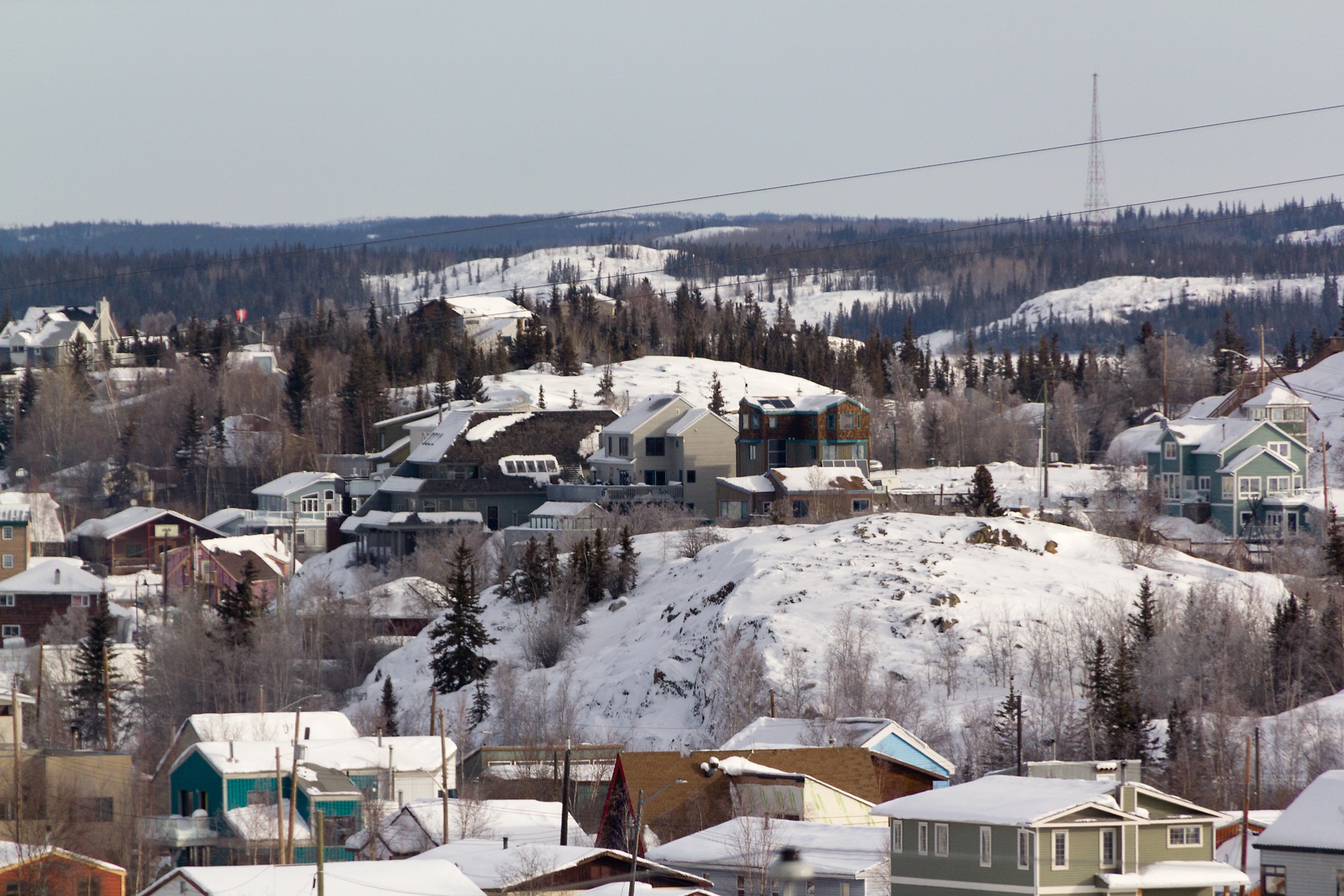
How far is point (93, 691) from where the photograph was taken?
52312 mm

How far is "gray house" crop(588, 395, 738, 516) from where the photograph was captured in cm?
7456

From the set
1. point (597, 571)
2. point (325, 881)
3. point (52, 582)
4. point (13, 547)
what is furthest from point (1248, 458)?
point (13, 547)

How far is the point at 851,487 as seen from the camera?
67.4 meters

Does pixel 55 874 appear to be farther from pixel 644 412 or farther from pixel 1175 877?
pixel 644 412

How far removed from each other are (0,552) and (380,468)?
57.5 feet

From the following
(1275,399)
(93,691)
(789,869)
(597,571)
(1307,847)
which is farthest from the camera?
(1275,399)

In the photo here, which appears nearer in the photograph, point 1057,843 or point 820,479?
point 1057,843

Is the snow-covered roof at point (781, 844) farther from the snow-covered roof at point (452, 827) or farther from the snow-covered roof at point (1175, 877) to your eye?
the snow-covered roof at point (1175, 877)

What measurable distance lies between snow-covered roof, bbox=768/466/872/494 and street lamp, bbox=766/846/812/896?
125 feet

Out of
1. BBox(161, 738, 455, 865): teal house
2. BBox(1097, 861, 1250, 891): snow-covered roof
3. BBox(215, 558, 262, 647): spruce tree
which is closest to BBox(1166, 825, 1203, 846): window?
BBox(1097, 861, 1250, 891): snow-covered roof

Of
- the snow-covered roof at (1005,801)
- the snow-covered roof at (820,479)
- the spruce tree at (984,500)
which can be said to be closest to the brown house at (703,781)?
the snow-covered roof at (1005,801)

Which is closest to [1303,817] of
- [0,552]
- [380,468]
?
[380,468]

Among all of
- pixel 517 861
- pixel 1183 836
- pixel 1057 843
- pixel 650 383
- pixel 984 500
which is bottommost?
pixel 517 861

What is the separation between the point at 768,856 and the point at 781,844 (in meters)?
0.75
